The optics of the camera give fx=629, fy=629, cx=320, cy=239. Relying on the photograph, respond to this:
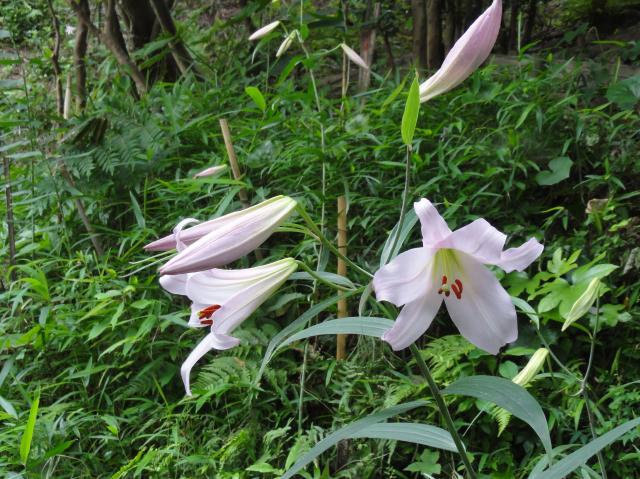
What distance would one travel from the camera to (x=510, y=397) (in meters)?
0.70

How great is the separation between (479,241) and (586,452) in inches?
10.2

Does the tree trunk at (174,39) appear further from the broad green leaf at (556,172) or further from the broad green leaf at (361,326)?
the broad green leaf at (361,326)

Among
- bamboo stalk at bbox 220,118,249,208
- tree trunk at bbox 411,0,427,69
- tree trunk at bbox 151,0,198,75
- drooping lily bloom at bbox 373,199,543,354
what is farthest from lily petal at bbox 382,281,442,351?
tree trunk at bbox 151,0,198,75

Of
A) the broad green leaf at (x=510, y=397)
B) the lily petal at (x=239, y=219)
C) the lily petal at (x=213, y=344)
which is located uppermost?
the lily petal at (x=239, y=219)

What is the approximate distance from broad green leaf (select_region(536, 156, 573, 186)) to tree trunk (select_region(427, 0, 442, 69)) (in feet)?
3.77

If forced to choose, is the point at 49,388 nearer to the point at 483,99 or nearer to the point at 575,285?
the point at 575,285

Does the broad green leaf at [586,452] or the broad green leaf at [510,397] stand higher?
the broad green leaf at [510,397]

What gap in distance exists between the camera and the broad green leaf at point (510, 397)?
2.19ft

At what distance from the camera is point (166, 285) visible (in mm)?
813

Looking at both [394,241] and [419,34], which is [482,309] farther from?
[419,34]

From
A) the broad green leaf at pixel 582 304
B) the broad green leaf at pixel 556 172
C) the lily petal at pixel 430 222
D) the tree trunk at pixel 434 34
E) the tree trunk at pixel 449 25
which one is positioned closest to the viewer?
the lily petal at pixel 430 222

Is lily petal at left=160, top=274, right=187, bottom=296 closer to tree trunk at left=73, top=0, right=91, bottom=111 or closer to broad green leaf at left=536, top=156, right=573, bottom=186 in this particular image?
broad green leaf at left=536, top=156, right=573, bottom=186

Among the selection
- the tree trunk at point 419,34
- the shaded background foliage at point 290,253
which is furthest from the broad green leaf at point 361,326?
the tree trunk at point 419,34

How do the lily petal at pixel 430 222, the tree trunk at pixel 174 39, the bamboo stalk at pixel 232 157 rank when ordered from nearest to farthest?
the lily petal at pixel 430 222 < the bamboo stalk at pixel 232 157 < the tree trunk at pixel 174 39
